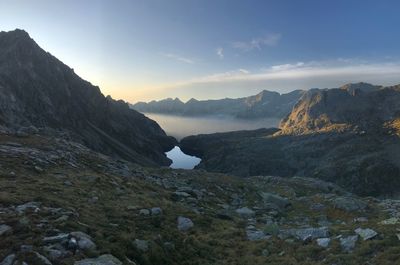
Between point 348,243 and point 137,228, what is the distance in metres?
13.2

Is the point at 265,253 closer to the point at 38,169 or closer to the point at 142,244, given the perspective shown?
the point at 142,244

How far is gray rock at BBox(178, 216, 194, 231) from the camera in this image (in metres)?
32.1

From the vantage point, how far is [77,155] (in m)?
57.9

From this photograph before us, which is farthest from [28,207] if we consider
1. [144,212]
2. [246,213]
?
[246,213]

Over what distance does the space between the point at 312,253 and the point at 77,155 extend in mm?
40369

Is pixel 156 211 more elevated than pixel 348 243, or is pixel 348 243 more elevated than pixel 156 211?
pixel 156 211

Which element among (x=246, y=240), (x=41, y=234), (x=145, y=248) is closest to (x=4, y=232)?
(x=41, y=234)

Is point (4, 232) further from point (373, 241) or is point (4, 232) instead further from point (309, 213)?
point (309, 213)

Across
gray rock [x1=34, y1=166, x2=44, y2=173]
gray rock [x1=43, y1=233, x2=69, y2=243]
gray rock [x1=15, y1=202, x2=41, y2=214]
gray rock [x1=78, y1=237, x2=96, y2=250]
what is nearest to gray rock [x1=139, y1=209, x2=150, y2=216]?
gray rock [x1=15, y1=202, x2=41, y2=214]

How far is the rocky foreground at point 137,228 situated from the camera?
20.7m

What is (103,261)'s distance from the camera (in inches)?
776

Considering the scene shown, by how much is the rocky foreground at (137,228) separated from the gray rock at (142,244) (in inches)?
2.4

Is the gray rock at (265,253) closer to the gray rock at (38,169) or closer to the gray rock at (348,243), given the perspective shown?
the gray rock at (348,243)

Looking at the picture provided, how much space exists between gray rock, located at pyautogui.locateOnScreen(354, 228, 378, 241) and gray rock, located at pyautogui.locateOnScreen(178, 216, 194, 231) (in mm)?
12198
